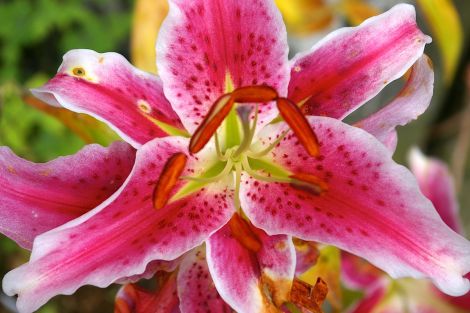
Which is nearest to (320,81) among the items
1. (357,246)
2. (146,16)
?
(357,246)

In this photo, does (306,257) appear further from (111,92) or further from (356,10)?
(356,10)

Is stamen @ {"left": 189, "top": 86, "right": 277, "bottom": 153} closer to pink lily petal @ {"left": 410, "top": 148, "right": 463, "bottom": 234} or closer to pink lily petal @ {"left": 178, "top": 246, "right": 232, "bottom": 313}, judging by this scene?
pink lily petal @ {"left": 178, "top": 246, "right": 232, "bottom": 313}

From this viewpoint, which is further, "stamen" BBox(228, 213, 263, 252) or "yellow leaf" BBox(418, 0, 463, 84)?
"yellow leaf" BBox(418, 0, 463, 84)

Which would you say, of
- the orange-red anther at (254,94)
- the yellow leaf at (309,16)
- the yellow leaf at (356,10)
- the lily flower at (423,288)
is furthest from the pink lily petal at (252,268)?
the yellow leaf at (309,16)

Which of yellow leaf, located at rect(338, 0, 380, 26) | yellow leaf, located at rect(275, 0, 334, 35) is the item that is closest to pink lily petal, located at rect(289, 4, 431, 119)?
yellow leaf, located at rect(338, 0, 380, 26)

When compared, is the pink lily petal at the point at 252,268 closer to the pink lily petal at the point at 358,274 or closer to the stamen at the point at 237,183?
the stamen at the point at 237,183

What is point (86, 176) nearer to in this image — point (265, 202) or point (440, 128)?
point (265, 202)

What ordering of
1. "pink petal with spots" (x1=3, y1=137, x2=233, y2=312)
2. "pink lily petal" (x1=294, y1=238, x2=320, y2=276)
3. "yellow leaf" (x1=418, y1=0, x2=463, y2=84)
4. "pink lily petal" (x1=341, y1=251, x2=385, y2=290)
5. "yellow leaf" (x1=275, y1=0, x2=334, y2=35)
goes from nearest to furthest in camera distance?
"pink petal with spots" (x1=3, y1=137, x2=233, y2=312) < "pink lily petal" (x1=294, y1=238, x2=320, y2=276) < "pink lily petal" (x1=341, y1=251, x2=385, y2=290) < "yellow leaf" (x1=418, y1=0, x2=463, y2=84) < "yellow leaf" (x1=275, y1=0, x2=334, y2=35)
